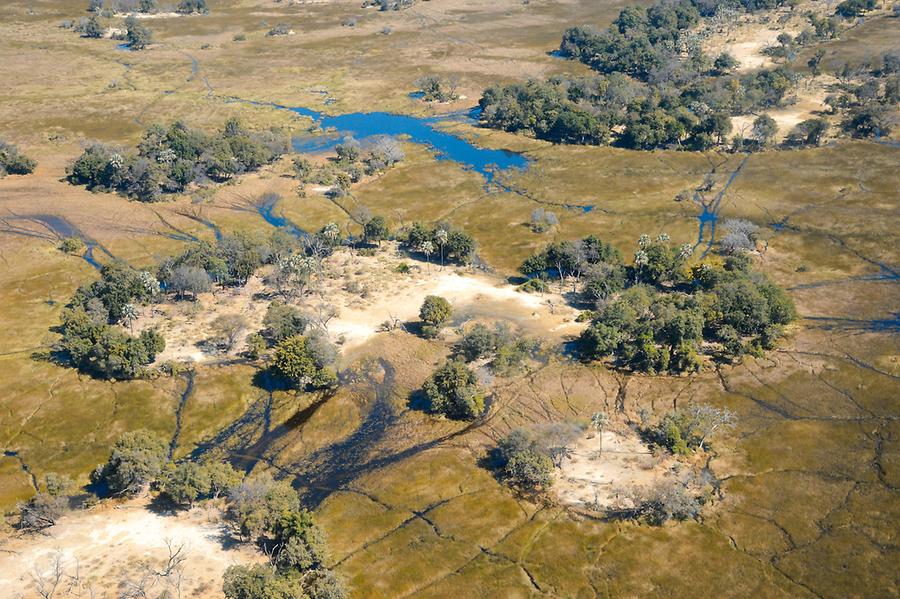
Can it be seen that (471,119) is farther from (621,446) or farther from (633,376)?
(621,446)

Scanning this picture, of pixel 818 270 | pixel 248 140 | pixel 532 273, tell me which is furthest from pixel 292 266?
pixel 818 270

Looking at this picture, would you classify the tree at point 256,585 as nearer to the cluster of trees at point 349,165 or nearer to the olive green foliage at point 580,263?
the olive green foliage at point 580,263

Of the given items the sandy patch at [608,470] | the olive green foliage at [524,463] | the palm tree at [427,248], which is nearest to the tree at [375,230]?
the palm tree at [427,248]

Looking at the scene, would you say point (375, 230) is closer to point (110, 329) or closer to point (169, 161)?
point (110, 329)

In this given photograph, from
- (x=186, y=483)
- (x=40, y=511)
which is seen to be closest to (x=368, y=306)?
(x=186, y=483)

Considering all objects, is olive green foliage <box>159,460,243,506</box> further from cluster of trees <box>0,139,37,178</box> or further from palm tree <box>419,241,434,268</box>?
cluster of trees <box>0,139,37,178</box>

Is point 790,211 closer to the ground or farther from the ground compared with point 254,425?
farther from the ground
